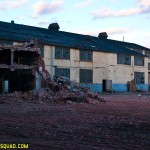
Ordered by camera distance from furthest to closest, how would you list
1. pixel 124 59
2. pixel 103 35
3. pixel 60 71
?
pixel 103 35, pixel 124 59, pixel 60 71

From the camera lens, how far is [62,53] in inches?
1850

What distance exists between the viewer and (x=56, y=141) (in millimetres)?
10508

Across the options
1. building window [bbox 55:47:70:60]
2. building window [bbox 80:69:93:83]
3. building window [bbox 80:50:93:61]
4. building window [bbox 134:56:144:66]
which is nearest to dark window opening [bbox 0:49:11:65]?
building window [bbox 55:47:70:60]

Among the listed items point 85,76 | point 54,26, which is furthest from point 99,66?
point 54,26

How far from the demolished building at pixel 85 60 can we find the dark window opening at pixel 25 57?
6.07 m

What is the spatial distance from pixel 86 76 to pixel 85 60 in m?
2.20

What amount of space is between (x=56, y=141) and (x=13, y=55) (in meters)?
23.3

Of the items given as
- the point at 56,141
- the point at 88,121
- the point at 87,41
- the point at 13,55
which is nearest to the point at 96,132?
the point at 56,141

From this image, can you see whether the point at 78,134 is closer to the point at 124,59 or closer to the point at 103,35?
the point at 124,59

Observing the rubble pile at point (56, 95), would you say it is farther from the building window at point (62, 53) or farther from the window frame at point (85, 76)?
the window frame at point (85, 76)

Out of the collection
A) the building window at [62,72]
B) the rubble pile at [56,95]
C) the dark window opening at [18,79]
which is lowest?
the rubble pile at [56,95]

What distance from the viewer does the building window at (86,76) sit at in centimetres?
4931

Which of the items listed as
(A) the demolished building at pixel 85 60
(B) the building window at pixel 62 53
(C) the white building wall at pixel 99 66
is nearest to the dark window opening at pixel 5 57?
(A) the demolished building at pixel 85 60

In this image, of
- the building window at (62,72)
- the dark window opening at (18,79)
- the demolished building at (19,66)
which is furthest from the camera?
the building window at (62,72)
